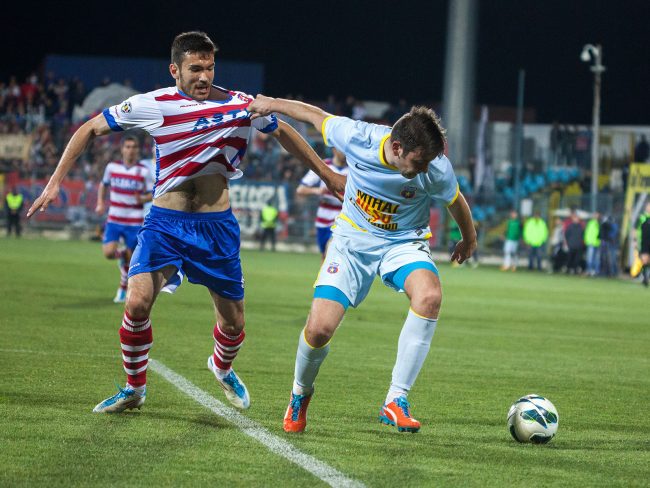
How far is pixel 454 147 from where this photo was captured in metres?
41.0

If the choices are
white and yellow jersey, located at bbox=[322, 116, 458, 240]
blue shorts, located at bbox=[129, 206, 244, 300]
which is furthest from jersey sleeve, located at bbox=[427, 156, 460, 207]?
blue shorts, located at bbox=[129, 206, 244, 300]

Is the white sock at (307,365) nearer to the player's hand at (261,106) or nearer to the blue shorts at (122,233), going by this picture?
the player's hand at (261,106)

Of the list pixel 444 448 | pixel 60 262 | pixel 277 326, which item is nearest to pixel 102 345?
pixel 277 326

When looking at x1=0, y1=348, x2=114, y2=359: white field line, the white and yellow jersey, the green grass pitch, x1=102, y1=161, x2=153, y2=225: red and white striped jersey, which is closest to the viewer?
the green grass pitch

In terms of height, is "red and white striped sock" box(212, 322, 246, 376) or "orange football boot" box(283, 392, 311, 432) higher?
"red and white striped sock" box(212, 322, 246, 376)

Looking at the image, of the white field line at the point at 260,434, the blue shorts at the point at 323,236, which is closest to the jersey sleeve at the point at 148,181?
the blue shorts at the point at 323,236

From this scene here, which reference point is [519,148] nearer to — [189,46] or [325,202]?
[325,202]

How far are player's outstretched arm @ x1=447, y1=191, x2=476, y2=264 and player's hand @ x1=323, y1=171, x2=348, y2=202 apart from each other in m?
0.68

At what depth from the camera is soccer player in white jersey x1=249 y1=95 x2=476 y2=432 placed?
20.7 ft

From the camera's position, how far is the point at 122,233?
15086mm

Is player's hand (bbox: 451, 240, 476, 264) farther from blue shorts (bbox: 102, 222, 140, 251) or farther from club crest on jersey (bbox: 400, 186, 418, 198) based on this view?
blue shorts (bbox: 102, 222, 140, 251)

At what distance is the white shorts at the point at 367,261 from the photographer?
257 inches

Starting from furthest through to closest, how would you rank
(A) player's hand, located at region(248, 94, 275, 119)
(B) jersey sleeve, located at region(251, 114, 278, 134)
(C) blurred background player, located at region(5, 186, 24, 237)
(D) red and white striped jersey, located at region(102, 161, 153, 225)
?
1. (C) blurred background player, located at region(5, 186, 24, 237)
2. (D) red and white striped jersey, located at region(102, 161, 153, 225)
3. (B) jersey sleeve, located at region(251, 114, 278, 134)
4. (A) player's hand, located at region(248, 94, 275, 119)

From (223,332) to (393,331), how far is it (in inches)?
250
